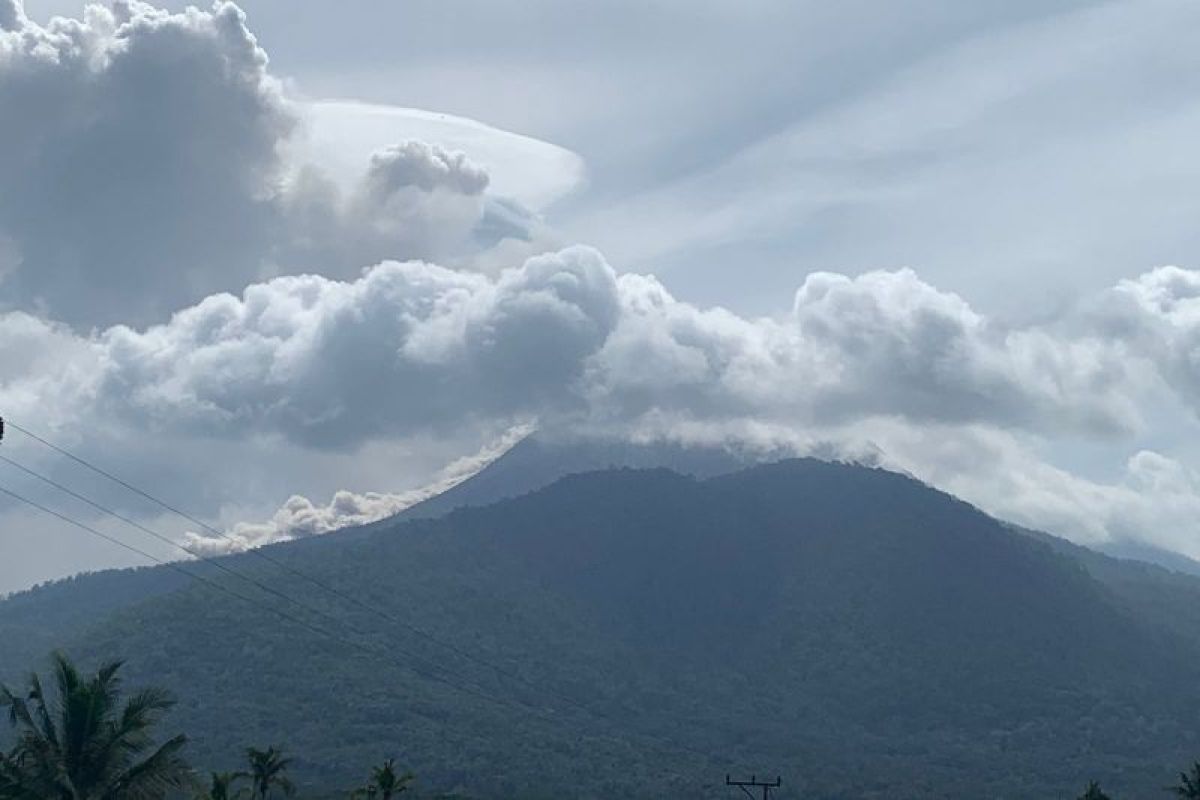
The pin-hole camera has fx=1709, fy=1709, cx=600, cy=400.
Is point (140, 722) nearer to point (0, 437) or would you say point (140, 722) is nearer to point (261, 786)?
point (0, 437)

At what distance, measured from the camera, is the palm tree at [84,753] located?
183 feet

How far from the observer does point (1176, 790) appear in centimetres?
11762

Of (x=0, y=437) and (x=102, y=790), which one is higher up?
(x=0, y=437)

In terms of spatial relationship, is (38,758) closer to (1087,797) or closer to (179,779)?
(179,779)

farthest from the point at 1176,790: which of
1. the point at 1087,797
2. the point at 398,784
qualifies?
the point at 398,784

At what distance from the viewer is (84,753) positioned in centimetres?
5738

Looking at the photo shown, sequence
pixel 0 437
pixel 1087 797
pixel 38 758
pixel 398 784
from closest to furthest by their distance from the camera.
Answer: pixel 0 437, pixel 38 758, pixel 398 784, pixel 1087 797

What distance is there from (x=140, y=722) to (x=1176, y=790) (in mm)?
82420

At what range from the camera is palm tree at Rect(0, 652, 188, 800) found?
55875mm

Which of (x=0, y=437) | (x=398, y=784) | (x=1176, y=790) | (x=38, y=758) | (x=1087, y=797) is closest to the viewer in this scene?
(x=0, y=437)

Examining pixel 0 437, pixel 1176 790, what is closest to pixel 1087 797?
pixel 1176 790

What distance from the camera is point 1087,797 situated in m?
132

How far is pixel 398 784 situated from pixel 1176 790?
53.9 meters

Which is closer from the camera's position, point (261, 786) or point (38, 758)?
point (38, 758)
